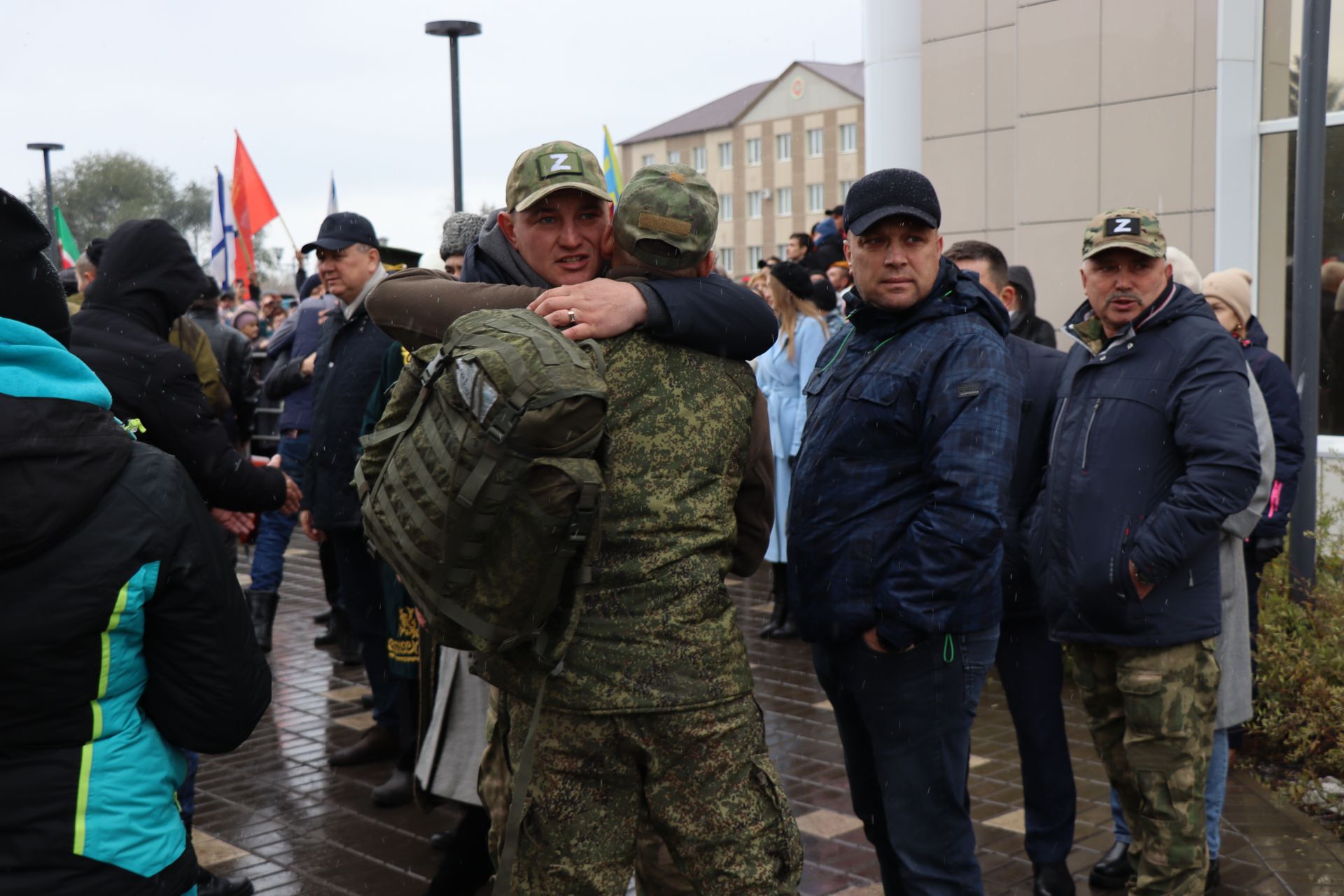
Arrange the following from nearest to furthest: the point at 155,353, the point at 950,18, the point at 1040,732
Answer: the point at 155,353 → the point at 1040,732 → the point at 950,18

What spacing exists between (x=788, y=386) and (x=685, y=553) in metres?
5.84

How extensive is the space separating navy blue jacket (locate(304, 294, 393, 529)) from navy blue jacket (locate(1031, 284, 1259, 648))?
9.51 ft

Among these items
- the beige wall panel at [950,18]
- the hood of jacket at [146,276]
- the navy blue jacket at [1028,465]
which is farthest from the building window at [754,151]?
the hood of jacket at [146,276]

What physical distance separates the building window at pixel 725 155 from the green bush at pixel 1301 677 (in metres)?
74.9

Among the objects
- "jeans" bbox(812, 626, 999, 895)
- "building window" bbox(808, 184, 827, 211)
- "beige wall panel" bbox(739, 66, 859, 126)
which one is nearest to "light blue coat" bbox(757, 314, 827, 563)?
"jeans" bbox(812, 626, 999, 895)

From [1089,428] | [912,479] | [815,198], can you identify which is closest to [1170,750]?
[1089,428]

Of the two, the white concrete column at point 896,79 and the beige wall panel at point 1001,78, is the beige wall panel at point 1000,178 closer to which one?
the beige wall panel at point 1001,78

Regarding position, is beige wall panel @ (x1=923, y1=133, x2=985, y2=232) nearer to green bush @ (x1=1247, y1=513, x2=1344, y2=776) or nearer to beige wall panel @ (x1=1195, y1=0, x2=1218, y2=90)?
beige wall panel @ (x1=1195, y1=0, x2=1218, y2=90)

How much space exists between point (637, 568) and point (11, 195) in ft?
4.69

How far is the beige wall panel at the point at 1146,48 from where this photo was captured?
9.07m

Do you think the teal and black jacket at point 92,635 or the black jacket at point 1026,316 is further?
the black jacket at point 1026,316

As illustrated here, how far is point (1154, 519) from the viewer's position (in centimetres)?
382

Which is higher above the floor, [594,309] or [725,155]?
[725,155]

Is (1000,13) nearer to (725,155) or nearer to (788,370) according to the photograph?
(788,370)
